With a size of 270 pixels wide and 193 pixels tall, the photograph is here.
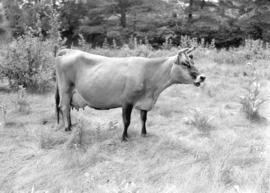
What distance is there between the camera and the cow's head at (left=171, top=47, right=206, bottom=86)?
3779mm

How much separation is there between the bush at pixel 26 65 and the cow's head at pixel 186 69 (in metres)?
3.85

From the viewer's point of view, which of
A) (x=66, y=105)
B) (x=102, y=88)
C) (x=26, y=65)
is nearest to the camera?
(x=102, y=88)

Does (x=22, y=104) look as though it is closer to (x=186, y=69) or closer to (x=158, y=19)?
(x=186, y=69)

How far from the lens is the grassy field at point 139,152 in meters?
3.18

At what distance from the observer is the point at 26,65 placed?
21.9 feet

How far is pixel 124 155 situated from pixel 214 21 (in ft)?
53.8

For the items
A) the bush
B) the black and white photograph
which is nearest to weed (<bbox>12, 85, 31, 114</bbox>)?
the black and white photograph

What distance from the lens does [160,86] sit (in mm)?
4027

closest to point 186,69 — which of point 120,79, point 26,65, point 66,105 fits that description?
point 120,79

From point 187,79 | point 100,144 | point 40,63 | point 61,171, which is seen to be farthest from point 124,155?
point 40,63

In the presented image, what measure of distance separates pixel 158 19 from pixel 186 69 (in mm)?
16755

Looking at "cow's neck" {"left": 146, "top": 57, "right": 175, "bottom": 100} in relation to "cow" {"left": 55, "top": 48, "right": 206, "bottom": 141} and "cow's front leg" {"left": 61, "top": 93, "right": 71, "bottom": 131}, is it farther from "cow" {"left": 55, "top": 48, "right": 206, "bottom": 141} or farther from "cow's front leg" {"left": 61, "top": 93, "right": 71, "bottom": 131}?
"cow's front leg" {"left": 61, "top": 93, "right": 71, "bottom": 131}

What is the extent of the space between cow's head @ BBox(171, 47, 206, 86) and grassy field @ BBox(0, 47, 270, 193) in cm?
97

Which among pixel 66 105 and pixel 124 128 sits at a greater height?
pixel 66 105
